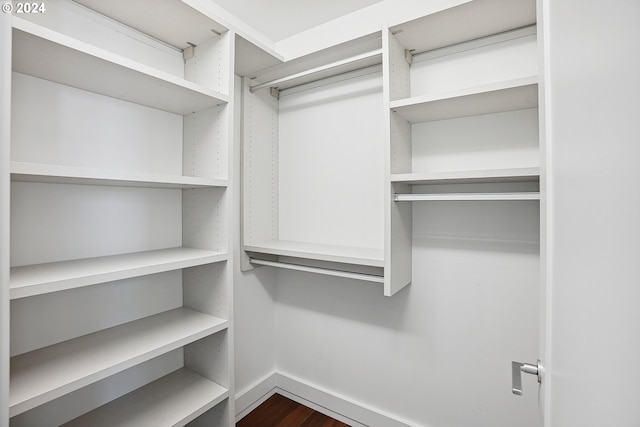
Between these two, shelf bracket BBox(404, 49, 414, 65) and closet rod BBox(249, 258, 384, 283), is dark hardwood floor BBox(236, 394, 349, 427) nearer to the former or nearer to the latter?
closet rod BBox(249, 258, 384, 283)

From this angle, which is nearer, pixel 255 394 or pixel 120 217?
pixel 120 217

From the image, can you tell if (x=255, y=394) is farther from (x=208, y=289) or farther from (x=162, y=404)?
(x=208, y=289)

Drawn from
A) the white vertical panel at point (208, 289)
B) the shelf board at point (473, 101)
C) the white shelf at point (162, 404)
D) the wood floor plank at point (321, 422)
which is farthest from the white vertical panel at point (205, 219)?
the wood floor plank at point (321, 422)

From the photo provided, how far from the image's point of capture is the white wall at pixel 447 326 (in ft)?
4.57

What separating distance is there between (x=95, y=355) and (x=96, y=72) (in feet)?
3.52

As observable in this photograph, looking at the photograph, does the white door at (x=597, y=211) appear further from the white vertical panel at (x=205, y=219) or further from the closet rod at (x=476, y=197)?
the white vertical panel at (x=205, y=219)

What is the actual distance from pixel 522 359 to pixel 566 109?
1428 millimetres

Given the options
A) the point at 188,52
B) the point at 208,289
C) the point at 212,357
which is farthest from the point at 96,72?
the point at 212,357

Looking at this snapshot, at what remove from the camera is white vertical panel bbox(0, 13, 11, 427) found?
2.38 feet

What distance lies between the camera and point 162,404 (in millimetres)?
1297

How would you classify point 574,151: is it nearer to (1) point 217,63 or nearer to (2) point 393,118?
(2) point 393,118

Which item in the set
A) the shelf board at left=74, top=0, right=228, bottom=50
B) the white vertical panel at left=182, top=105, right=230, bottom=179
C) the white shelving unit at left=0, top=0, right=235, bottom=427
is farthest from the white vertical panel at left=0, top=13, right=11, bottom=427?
the white vertical panel at left=182, top=105, right=230, bottom=179

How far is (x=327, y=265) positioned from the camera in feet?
6.14

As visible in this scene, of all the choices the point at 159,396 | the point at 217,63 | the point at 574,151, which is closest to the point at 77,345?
the point at 159,396
